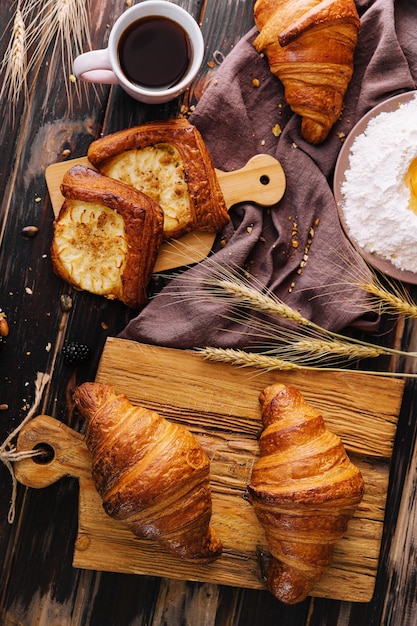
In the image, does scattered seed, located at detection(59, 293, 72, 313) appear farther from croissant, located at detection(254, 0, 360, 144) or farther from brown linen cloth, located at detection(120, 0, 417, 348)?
croissant, located at detection(254, 0, 360, 144)

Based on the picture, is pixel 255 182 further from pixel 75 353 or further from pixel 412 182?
pixel 75 353

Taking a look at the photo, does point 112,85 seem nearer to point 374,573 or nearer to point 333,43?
point 333,43

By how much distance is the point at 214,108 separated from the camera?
264 centimetres

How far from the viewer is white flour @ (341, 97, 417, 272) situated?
2.53 m

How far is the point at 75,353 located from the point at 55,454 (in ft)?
1.28

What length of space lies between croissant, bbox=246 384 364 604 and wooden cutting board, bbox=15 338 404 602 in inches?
4.6

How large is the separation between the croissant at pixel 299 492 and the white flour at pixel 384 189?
2.25 ft

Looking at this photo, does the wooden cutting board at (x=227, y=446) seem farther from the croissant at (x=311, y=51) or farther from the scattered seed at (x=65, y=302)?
the croissant at (x=311, y=51)

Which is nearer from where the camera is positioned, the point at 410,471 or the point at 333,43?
the point at 333,43

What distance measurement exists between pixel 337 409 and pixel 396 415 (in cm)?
23

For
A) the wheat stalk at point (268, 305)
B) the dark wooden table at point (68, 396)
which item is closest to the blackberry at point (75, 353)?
the dark wooden table at point (68, 396)

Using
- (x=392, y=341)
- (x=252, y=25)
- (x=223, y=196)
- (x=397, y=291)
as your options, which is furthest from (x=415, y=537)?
(x=252, y=25)

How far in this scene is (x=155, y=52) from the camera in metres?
2.54

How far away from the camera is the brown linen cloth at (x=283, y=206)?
8.55ft
